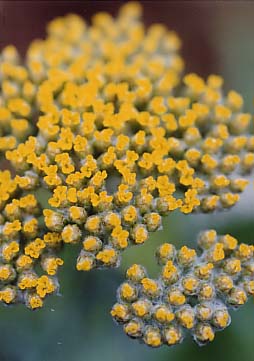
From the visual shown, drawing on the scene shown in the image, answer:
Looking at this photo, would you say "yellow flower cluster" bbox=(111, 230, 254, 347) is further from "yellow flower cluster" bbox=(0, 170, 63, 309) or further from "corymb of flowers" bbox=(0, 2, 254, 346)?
"yellow flower cluster" bbox=(0, 170, 63, 309)

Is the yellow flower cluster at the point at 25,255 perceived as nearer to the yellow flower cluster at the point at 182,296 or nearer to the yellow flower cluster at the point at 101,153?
the yellow flower cluster at the point at 101,153

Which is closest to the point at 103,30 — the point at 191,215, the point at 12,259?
the point at 191,215

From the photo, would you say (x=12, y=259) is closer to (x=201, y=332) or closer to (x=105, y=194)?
(x=105, y=194)

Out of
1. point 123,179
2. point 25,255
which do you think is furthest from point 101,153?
point 25,255

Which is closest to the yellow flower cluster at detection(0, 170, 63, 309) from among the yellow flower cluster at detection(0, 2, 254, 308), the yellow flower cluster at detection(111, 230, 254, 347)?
the yellow flower cluster at detection(0, 2, 254, 308)

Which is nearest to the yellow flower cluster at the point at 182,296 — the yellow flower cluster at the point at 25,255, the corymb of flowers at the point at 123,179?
the corymb of flowers at the point at 123,179

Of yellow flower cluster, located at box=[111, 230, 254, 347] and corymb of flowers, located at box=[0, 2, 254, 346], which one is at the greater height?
corymb of flowers, located at box=[0, 2, 254, 346]

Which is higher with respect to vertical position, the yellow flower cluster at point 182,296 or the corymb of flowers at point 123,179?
the corymb of flowers at point 123,179

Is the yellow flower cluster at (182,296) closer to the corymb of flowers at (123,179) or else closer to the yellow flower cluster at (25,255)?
the corymb of flowers at (123,179)
